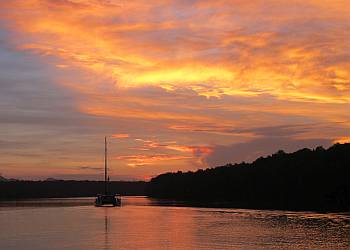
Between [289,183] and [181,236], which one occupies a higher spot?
[289,183]

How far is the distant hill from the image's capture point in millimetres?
121088

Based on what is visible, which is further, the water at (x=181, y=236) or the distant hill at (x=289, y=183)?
the distant hill at (x=289, y=183)

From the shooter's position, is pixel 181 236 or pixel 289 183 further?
pixel 289 183

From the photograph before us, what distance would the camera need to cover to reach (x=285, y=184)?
149125 millimetres

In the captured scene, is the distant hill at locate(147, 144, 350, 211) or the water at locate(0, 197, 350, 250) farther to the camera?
the distant hill at locate(147, 144, 350, 211)

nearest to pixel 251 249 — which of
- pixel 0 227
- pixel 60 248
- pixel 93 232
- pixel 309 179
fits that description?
pixel 60 248

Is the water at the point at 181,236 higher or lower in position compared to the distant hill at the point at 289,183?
lower

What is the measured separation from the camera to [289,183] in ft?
483

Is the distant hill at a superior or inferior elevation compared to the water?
superior

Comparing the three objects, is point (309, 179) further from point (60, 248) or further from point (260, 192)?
point (60, 248)

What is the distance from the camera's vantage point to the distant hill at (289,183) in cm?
12109

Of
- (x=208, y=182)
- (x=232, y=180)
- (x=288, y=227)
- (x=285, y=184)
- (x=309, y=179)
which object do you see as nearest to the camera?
(x=288, y=227)

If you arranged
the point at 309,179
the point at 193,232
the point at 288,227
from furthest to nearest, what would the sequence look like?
the point at 309,179, the point at 288,227, the point at 193,232

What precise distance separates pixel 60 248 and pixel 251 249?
13.3m
